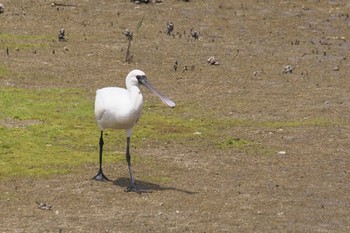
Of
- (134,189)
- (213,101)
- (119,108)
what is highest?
(119,108)

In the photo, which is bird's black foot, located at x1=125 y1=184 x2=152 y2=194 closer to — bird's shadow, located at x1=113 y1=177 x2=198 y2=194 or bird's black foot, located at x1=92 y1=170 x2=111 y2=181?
bird's shadow, located at x1=113 y1=177 x2=198 y2=194

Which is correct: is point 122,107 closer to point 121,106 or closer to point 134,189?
point 121,106

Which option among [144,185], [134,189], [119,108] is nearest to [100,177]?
[144,185]

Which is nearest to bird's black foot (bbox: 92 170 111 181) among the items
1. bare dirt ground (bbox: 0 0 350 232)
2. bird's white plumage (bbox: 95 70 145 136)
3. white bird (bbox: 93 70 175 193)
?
white bird (bbox: 93 70 175 193)

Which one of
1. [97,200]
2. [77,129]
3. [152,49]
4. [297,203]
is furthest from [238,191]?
[152,49]

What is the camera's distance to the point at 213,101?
78.0 feet

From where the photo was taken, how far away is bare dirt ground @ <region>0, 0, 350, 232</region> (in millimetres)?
14438

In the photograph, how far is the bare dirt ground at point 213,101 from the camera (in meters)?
14.4

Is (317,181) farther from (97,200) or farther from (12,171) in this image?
(12,171)

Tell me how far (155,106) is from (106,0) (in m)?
12.7

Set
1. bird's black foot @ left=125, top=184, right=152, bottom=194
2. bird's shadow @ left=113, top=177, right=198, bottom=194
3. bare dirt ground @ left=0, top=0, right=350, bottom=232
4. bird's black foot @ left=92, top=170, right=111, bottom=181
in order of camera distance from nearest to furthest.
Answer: bare dirt ground @ left=0, top=0, right=350, bottom=232
bird's black foot @ left=125, top=184, right=152, bottom=194
bird's shadow @ left=113, top=177, right=198, bottom=194
bird's black foot @ left=92, top=170, right=111, bottom=181

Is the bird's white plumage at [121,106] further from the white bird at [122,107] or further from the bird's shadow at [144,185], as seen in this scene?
the bird's shadow at [144,185]

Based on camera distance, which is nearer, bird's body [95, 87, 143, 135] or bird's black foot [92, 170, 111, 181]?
bird's body [95, 87, 143, 135]

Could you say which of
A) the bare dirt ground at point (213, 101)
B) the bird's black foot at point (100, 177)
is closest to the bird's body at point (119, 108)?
the bird's black foot at point (100, 177)
